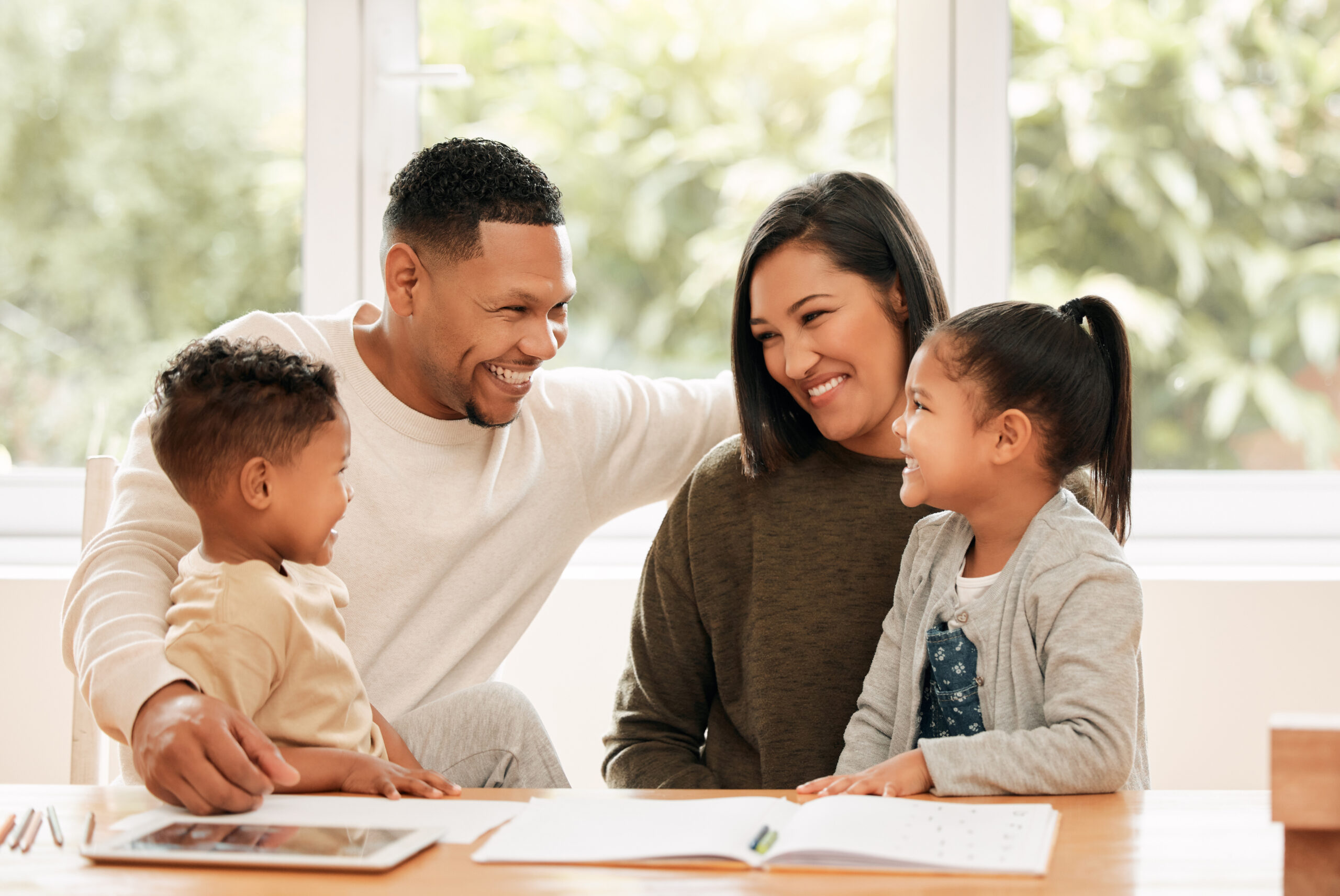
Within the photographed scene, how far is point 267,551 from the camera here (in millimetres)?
1190

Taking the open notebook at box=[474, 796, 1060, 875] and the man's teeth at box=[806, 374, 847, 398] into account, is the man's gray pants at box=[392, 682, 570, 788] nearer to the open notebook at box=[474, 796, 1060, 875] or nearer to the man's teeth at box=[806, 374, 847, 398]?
the open notebook at box=[474, 796, 1060, 875]

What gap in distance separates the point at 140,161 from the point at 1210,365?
2207mm

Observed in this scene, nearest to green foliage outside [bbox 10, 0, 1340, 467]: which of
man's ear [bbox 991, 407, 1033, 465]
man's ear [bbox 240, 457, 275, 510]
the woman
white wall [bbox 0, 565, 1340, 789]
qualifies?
white wall [bbox 0, 565, 1340, 789]

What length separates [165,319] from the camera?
7.84ft

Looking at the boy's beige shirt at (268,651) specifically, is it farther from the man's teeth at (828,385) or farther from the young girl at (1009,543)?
the man's teeth at (828,385)

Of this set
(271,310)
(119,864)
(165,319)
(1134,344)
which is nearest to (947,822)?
(119,864)

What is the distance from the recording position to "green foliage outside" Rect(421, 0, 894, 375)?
88.0 inches

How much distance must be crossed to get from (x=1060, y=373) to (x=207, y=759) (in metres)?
0.96

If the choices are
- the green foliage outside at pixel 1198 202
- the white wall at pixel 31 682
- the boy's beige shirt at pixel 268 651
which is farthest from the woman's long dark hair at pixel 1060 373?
the white wall at pixel 31 682

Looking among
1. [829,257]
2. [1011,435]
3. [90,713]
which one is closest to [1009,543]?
[1011,435]

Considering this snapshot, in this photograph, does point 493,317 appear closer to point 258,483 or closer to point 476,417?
point 476,417

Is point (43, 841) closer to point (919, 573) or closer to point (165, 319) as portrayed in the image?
point (919, 573)

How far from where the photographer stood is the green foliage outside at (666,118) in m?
2.24

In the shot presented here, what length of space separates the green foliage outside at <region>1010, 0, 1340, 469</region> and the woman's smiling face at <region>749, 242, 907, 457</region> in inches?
34.0
